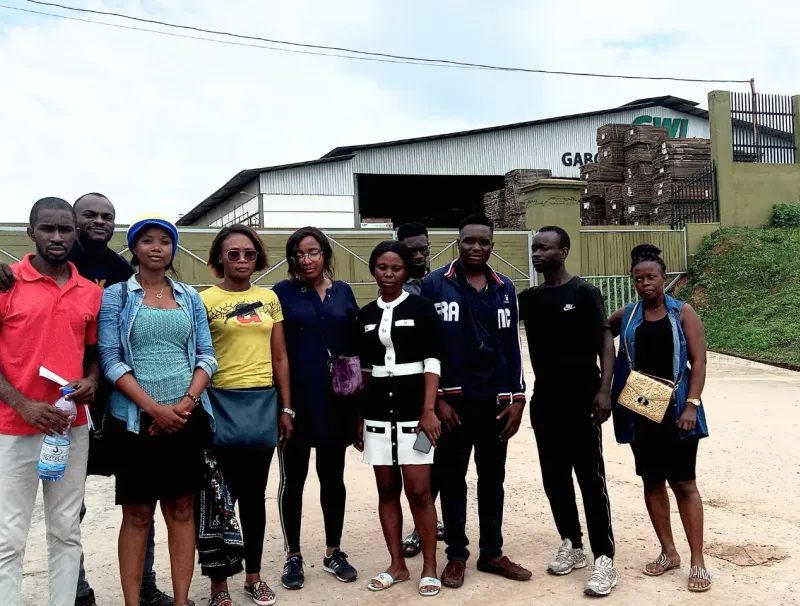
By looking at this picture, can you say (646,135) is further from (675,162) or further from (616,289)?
(616,289)

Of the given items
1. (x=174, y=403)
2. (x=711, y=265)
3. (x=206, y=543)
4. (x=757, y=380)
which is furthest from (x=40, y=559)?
(x=711, y=265)

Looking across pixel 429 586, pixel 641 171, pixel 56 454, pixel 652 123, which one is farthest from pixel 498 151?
pixel 56 454

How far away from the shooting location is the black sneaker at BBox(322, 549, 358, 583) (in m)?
4.05

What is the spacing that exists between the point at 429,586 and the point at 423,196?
2698 cm

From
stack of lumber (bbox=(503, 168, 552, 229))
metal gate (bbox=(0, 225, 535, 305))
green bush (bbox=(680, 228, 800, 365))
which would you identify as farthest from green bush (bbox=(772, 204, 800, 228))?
metal gate (bbox=(0, 225, 535, 305))

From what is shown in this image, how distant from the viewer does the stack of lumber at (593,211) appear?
790 inches

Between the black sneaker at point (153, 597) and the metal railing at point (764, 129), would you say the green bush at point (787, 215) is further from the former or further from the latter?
the black sneaker at point (153, 597)

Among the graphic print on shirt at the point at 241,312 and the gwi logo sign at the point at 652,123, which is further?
the gwi logo sign at the point at 652,123

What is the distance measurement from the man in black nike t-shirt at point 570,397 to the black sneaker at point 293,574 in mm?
1354

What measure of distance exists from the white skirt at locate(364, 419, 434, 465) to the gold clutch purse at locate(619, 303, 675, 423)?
1.09 meters

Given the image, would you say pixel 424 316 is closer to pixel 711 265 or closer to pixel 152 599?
pixel 152 599

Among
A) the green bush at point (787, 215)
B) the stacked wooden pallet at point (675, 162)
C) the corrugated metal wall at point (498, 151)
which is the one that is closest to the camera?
the green bush at point (787, 215)

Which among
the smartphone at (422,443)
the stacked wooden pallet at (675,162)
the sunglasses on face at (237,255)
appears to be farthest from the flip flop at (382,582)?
the stacked wooden pallet at (675,162)

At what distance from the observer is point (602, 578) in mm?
3799
